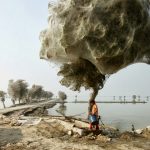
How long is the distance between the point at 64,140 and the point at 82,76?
20.5ft

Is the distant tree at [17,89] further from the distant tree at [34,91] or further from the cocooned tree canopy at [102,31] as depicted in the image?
the cocooned tree canopy at [102,31]

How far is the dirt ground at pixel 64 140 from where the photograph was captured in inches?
615

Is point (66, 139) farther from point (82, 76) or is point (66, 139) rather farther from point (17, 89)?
point (17, 89)

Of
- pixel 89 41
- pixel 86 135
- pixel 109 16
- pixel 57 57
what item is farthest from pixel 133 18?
pixel 86 135

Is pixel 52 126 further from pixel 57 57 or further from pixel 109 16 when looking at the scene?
pixel 109 16

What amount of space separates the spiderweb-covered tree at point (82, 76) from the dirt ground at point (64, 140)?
367 centimetres

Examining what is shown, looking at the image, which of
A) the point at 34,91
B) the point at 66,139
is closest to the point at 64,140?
the point at 66,139

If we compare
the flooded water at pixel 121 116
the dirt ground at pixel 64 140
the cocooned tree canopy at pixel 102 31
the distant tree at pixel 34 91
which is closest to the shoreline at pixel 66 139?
the dirt ground at pixel 64 140

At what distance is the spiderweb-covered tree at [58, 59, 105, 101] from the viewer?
21734mm

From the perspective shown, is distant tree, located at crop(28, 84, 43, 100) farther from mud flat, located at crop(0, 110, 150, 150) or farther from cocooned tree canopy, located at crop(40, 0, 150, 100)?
cocooned tree canopy, located at crop(40, 0, 150, 100)

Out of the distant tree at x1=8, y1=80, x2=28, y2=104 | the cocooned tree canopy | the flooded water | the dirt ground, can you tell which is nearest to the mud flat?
the dirt ground

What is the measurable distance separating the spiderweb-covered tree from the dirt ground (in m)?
3.67

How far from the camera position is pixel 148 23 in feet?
57.1

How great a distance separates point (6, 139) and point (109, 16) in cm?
894
